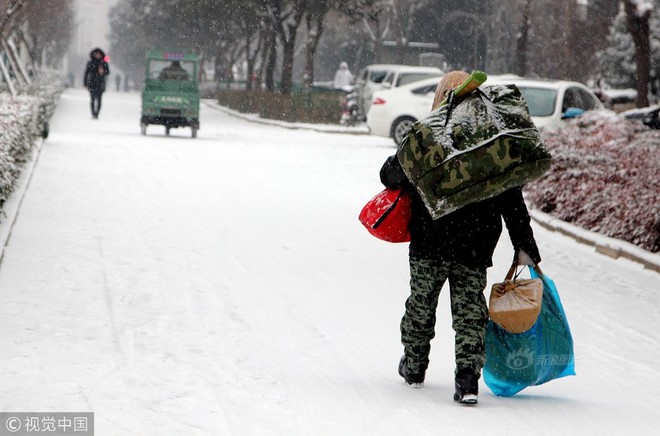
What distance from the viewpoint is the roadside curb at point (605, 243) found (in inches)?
429

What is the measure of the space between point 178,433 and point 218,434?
16 centimetres

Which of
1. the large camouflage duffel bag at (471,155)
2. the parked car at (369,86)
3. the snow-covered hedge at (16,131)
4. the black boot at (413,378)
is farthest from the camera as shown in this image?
the parked car at (369,86)

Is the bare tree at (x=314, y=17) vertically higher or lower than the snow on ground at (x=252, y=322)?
higher

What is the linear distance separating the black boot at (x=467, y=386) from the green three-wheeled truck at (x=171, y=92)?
21579 millimetres

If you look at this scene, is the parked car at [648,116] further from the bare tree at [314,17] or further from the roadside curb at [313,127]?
the bare tree at [314,17]

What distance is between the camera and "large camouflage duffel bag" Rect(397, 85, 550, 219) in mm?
5328

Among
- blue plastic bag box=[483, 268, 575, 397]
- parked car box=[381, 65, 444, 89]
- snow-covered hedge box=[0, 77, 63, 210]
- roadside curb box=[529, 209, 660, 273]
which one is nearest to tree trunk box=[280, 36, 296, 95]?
parked car box=[381, 65, 444, 89]

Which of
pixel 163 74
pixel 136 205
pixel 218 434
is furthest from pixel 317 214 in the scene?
pixel 163 74

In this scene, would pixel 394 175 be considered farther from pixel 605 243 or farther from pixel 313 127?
pixel 313 127

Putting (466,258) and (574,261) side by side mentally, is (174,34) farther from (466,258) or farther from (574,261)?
(466,258)

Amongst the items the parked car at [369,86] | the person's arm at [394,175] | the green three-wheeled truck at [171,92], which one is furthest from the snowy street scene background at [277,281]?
the parked car at [369,86]

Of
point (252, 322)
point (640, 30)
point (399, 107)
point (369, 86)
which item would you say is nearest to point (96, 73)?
point (369, 86)

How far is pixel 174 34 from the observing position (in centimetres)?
7181

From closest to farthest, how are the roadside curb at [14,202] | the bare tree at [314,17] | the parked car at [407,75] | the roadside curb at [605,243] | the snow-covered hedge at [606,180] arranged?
1. the roadside curb at [14,202]
2. the roadside curb at [605,243]
3. the snow-covered hedge at [606,180]
4. the parked car at [407,75]
5. the bare tree at [314,17]
